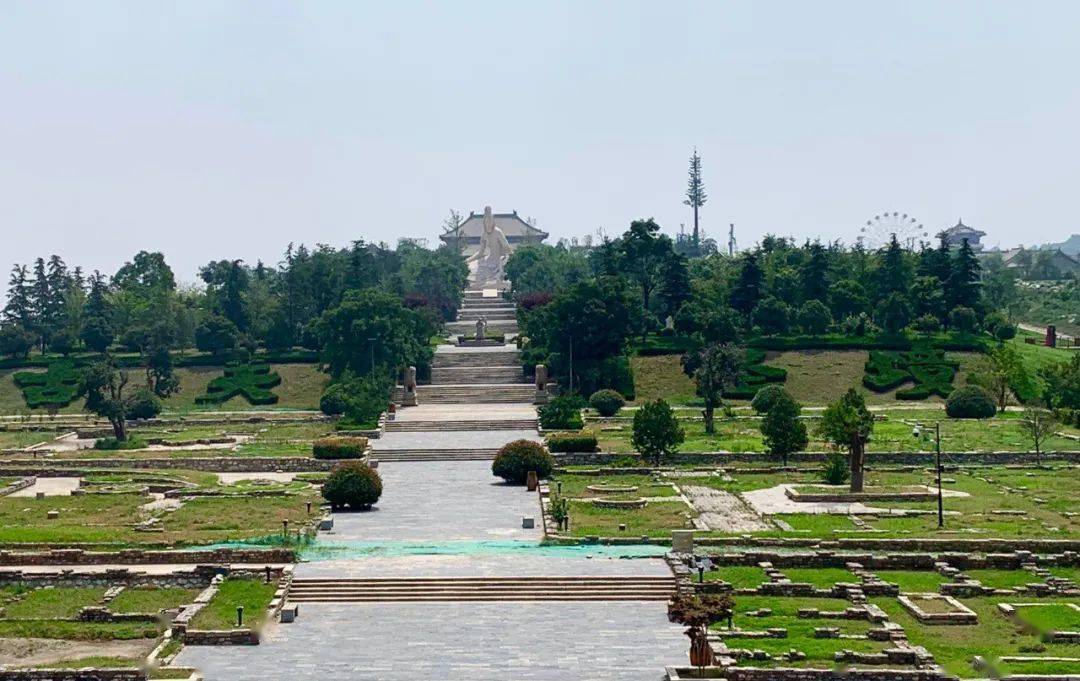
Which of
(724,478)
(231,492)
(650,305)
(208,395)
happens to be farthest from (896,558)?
(650,305)

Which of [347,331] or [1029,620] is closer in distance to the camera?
[1029,620]

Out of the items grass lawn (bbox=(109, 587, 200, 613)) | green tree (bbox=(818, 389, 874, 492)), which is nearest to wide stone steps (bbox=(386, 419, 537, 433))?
green tree (bbox=(818, 389, 874, 492))

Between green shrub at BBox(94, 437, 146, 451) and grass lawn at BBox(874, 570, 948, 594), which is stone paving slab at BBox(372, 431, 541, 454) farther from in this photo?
grass lawn at BBox(874, 570, 948, 594)

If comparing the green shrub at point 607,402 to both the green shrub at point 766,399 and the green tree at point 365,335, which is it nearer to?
the green shrub at point 766,399

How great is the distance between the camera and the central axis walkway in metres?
29.1

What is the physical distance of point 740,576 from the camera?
35969 mm

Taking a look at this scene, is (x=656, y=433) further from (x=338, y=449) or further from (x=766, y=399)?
→ (x=338, y=449)

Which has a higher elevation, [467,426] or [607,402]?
[607,402]

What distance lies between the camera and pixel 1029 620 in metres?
31.5

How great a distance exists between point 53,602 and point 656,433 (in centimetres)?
2546

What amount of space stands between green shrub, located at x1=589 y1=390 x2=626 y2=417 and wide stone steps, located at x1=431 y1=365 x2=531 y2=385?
10015 mm

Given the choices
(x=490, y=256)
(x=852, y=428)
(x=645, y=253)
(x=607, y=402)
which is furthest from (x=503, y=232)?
(x=852, y=428)

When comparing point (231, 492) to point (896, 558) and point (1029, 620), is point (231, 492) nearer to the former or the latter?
point (896, 558)

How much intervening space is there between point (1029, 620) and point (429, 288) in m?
85.1
